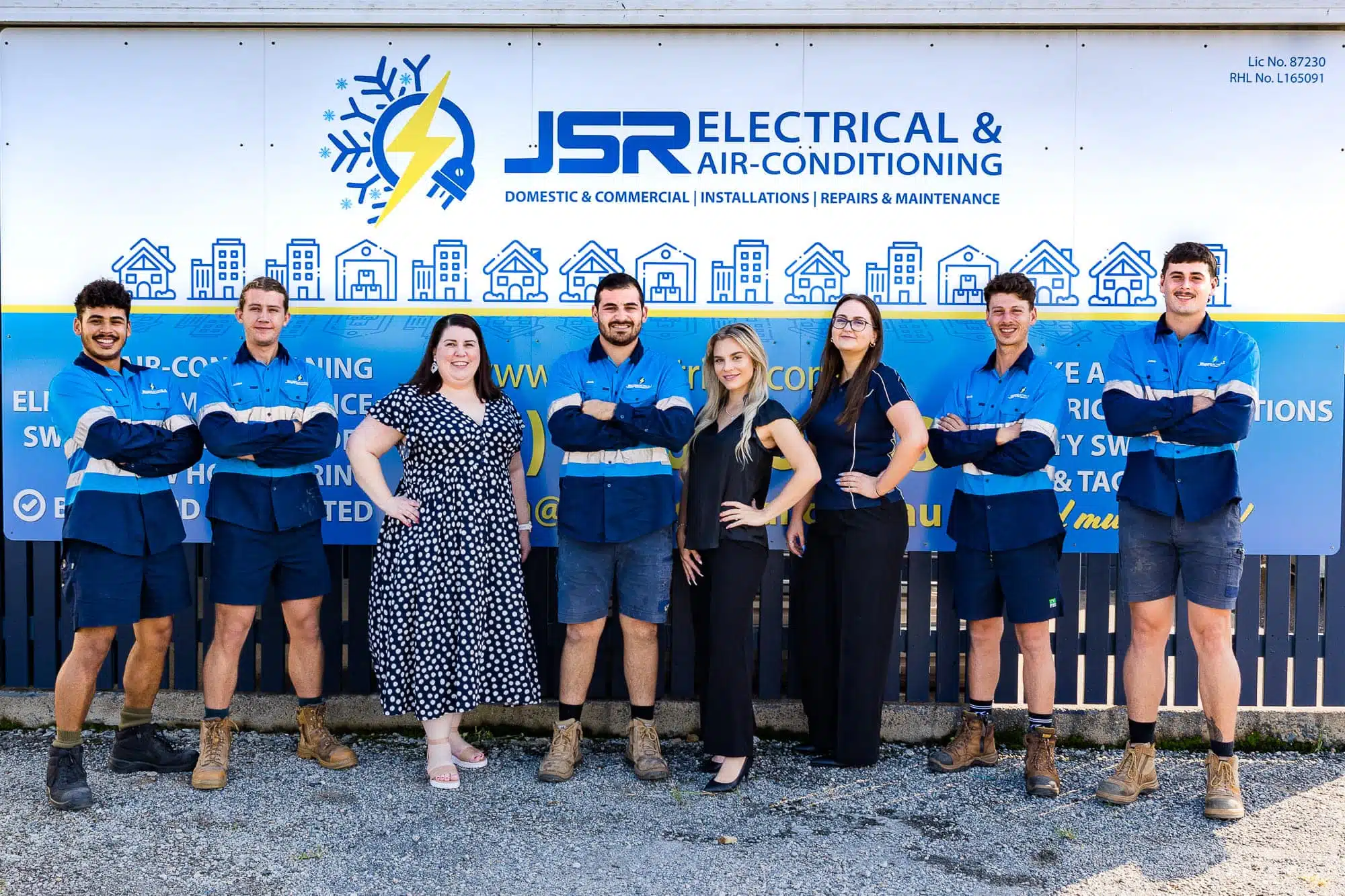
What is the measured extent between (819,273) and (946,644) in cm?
180

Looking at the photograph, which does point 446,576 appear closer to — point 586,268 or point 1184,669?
point 586,268

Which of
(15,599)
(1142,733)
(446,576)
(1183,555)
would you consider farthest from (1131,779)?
(15,599)

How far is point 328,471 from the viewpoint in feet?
14.5

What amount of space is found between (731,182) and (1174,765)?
3196 mm

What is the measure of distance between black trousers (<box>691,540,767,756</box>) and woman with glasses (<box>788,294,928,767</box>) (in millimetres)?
369

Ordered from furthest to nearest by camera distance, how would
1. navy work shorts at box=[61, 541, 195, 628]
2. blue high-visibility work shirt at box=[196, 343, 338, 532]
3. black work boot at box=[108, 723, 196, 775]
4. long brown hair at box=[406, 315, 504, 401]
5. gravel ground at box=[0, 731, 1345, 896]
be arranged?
black work boot at box=[108, 723, 196, 775] → long brown hair at box=[406, 315, 504, 401] → blue high-visibility work shirt at box=[196, 343, 338, 532] → navy work shorts at box=[61, 541, 195, 628] → gravel ground at box=[0, 731, 1345, 896]

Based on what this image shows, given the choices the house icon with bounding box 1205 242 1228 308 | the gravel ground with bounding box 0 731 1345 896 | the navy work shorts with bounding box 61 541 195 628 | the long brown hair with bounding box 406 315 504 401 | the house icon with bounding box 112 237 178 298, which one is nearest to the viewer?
the gravel ground with bounding box 0 731 1345 896

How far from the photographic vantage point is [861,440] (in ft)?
12.8

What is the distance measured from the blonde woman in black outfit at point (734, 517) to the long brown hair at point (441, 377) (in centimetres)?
90

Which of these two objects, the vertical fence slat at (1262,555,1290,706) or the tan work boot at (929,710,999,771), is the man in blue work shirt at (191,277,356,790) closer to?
the tan work boot at (929,710,999,771)

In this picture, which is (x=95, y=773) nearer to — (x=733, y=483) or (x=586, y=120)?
(x=733, y=483)

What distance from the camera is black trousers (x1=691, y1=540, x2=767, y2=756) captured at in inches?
147

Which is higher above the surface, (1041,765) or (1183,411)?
(1183,411)

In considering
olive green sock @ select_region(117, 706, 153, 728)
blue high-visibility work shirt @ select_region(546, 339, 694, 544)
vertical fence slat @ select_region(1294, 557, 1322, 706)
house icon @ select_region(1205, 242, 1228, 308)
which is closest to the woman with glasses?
blue high-visibility work shirt @ select_region(546, 339, 694, 544)
